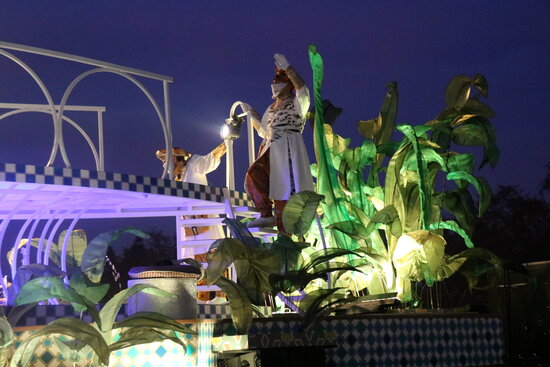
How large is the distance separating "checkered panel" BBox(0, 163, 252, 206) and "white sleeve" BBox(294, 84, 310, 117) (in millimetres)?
1006

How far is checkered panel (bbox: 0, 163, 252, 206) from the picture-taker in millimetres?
6809

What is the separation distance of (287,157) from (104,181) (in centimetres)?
197

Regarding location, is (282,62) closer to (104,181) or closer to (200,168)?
(200,168)

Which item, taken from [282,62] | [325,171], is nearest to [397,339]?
[325,171]

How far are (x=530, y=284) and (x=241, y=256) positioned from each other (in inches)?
166

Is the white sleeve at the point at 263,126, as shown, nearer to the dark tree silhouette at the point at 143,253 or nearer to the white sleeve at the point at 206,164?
the white sleeve at the point at 206,164

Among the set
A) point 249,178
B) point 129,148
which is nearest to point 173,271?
point 249,178

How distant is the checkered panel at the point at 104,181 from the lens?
22.3ft

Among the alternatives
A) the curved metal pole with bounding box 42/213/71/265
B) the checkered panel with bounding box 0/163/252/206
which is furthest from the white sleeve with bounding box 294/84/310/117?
the curved metal pole with bounding box 42/213/71/265

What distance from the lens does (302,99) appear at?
870cm

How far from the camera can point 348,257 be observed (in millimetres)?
8984

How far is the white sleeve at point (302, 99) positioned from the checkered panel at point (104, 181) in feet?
3.30

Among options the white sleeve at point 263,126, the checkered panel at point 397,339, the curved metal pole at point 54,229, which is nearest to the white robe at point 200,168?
the white sleeve at point 263,126

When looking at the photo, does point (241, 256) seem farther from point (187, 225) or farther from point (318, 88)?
point (318, 88)
